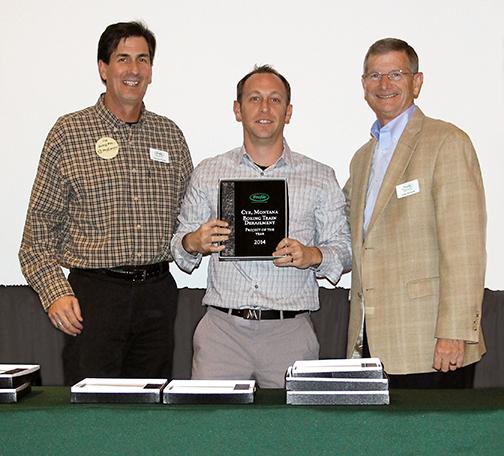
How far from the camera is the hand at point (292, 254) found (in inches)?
106

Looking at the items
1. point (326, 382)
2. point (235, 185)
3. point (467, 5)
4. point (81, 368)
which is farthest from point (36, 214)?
point (467, 5)

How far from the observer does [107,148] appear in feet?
10.6

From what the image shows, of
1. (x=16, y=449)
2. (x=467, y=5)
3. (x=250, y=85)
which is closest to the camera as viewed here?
(x=16, y=449)

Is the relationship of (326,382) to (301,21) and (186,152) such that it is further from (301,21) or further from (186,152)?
(301,21)

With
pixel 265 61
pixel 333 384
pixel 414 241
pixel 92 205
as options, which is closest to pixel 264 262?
pixel 414 241

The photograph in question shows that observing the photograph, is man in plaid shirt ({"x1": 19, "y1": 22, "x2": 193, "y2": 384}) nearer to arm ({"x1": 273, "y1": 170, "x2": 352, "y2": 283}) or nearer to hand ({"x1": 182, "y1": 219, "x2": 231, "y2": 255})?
hand ({"x1": 182, "y1": 219, "x2": 231, "y2": 255})

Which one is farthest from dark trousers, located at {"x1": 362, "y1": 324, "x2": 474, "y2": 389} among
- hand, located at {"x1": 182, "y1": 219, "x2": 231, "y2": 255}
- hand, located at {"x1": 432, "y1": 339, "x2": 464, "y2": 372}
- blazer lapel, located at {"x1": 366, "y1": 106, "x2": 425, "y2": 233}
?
hand, located at {"x1": 182, "y1": 219, "x2": 231, "y2": 255}

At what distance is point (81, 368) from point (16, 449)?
1.40 meters

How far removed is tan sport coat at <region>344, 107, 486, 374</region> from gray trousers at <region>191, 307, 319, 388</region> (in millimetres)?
316

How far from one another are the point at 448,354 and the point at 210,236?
A: 976 millimetres

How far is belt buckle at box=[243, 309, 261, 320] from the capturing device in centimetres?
288

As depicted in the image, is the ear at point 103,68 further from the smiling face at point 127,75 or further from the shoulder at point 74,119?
the shoulder at point 74,119

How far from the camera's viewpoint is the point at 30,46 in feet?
13.6

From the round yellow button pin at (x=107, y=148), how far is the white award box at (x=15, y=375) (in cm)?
128
